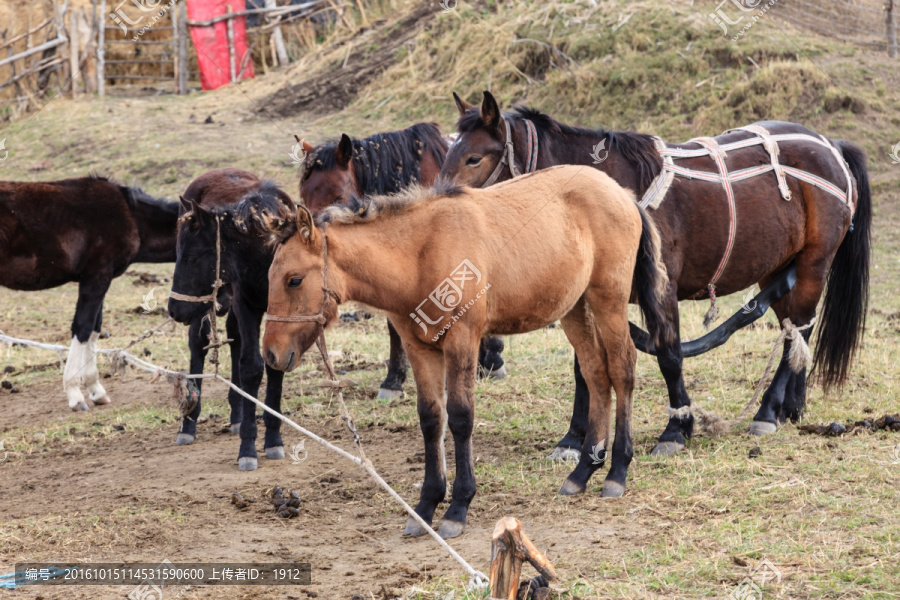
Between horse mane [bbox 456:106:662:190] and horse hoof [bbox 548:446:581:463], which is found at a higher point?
horse mane [bbox 456:106:662:190]

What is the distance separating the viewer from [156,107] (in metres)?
19.4

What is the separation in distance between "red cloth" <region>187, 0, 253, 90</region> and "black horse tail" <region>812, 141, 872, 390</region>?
53.0 feet

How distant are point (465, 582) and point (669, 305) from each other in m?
2.56

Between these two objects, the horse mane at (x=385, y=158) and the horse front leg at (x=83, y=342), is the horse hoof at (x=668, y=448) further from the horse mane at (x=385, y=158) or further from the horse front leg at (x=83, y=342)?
the horse front leg at (x=83, y=342)

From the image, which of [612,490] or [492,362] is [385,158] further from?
[612,490]

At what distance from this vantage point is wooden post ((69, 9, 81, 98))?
19438 mm

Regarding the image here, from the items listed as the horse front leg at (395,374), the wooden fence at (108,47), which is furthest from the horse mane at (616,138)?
the wooden fence at (108,47)

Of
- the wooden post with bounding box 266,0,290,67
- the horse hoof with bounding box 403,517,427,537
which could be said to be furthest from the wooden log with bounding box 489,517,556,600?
the wooden post with bounding box 266,0,290,67

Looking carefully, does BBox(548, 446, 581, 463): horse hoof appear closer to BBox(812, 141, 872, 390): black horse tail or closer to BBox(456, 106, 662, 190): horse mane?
BBox(456, 106, 662, 190): horse mane

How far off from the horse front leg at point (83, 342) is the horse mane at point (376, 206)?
412cm

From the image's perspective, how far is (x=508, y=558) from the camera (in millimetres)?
3514

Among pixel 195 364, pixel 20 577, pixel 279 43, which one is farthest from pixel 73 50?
pixel 20 577

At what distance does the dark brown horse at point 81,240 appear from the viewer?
776cm

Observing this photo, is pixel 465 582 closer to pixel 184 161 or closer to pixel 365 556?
pixel 365 556
